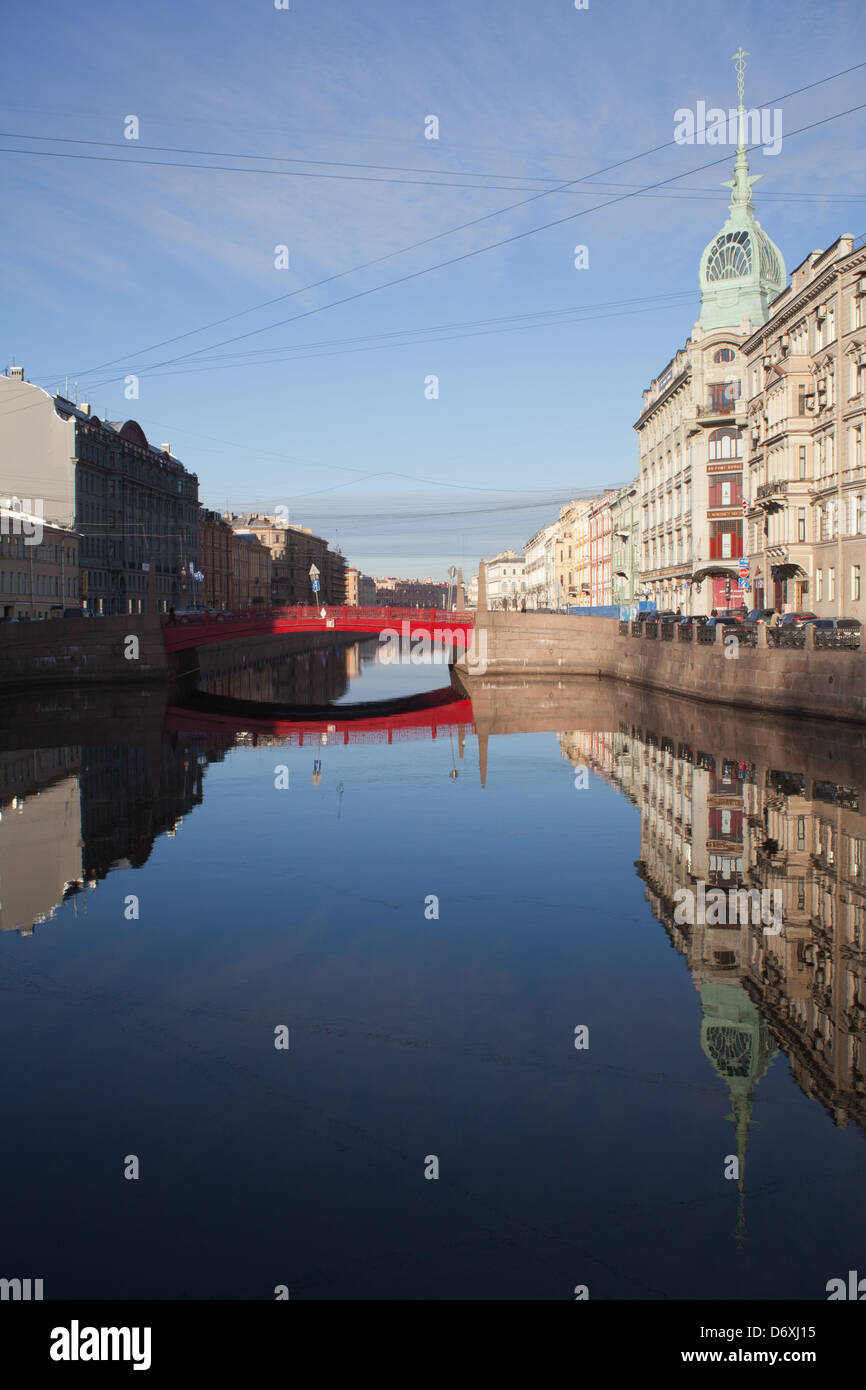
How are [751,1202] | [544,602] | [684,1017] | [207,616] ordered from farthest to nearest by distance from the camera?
[544,602], [207,616], [684,1017], [751,1202]

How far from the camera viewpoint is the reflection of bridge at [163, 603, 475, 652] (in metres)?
66.7

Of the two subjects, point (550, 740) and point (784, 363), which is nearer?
point (550, 740)

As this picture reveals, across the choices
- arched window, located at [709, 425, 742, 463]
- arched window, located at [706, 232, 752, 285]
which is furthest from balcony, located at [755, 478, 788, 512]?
arched window, located at [706, 232, 752, 285]

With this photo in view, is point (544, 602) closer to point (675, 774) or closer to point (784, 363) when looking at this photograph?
point (784, 363)

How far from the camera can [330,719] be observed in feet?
170

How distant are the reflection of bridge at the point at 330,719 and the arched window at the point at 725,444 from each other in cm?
2285

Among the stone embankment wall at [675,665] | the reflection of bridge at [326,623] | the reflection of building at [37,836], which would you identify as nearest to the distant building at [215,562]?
the reflection of bridge at [326,623]

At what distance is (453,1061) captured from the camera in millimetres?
10664

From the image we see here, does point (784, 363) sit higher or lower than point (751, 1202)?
higher

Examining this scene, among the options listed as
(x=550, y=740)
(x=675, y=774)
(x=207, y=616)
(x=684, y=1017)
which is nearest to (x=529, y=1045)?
(x=684, y=1017)

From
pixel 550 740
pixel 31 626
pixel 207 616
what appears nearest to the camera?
pixel 550 740

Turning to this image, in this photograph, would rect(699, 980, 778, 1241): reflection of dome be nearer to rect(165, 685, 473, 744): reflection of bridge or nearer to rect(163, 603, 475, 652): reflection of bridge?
rect(165, 685, 473, 744): reflection of bridge
